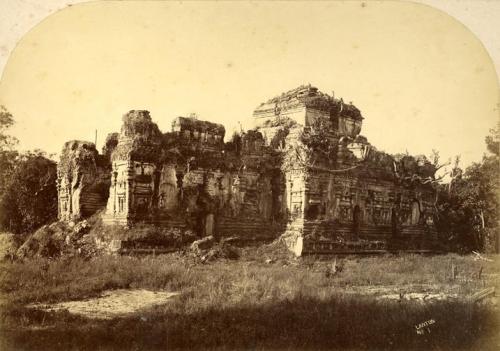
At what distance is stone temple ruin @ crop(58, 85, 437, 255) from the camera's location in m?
16.9

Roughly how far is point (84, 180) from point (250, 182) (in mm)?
6377

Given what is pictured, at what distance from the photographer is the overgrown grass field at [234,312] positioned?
8.55 meters

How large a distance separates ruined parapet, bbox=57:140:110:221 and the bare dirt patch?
27.1 feet

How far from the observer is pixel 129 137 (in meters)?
16.8

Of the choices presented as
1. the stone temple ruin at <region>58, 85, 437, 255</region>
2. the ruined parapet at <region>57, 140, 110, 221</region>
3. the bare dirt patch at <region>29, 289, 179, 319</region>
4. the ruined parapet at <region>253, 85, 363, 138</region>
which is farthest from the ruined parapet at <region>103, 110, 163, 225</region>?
the ruined parapet at <region>253, 85, 363, 138</region>

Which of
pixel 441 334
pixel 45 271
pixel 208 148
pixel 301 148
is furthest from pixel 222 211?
pixel 441 334

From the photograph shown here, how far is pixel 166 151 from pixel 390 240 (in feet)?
37.1

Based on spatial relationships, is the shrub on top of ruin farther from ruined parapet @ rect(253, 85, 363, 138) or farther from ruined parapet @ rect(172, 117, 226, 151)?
ruined parapet @ rect(253, 85, 363, 138)

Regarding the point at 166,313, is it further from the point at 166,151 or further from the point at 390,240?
the point at 390,240

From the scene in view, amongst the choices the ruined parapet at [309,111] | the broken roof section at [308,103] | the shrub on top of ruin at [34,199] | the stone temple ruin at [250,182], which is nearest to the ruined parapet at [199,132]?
the stone temple ruin at [250,182]

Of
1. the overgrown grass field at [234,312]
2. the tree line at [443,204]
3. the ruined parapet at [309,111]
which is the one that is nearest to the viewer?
the overgrown grass field at [234,312]

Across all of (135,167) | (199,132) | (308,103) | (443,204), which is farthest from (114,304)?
(443,204)

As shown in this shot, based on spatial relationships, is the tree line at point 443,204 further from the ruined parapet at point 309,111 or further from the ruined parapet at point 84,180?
the ruined parapet at point 309,111

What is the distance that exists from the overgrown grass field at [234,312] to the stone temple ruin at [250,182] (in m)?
3.07
